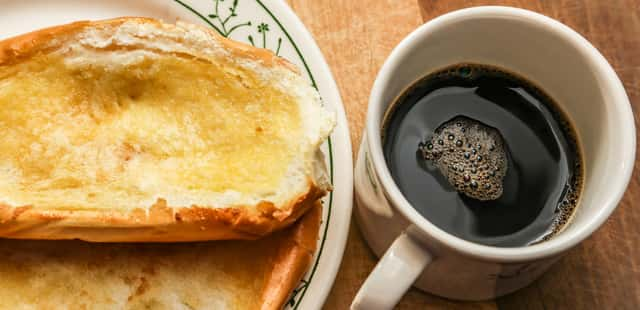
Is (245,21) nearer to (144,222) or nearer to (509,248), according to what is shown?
(144,222)

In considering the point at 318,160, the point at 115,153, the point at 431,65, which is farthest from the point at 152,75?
the point at 431,65

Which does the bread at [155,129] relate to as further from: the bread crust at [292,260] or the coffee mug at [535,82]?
the coffee mug at [535,82]

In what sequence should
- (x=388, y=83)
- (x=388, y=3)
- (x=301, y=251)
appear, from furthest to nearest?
1. (x=388, y=3)
2. (x=301, y=251)
3. (x=388, y=83)

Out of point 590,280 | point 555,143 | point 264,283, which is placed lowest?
point 590,280

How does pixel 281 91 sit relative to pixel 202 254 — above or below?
above

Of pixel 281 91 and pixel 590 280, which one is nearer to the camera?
pixel 281 91

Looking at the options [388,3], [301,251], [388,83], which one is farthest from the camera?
[388,3]

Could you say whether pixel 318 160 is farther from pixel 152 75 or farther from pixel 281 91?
pixel 152 75

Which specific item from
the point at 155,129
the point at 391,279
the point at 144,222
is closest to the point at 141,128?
the point at 155,129
